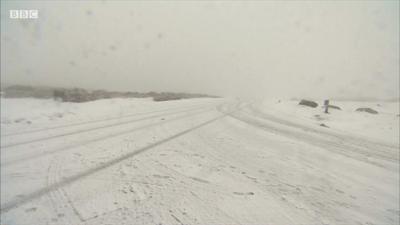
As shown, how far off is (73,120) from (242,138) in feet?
18.9

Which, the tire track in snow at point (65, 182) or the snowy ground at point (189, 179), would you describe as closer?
the snowy ground at point (189, 179)

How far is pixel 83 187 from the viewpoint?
10.3 feet

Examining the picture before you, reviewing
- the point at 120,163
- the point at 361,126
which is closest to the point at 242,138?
the point at 120,163

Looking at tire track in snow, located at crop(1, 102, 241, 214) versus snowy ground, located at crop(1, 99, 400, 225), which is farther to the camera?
tire track in snow, located at crop(1, 102, 241, 214)

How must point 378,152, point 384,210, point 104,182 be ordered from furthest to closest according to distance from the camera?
point 378,152, point 104,182, point 384,210

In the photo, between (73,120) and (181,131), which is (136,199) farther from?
(73,120)

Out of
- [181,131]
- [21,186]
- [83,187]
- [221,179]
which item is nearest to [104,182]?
[83,187]

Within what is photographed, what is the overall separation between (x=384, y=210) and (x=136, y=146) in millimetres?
4265

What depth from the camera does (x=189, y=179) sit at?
348 centimetres

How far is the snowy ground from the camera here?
8.66 feet

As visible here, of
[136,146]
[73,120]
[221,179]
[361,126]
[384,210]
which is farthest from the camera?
[361,126]

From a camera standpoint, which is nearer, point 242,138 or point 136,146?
point 136,146

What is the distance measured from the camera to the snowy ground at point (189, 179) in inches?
104

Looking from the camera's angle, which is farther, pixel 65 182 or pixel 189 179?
pixel 189 179
